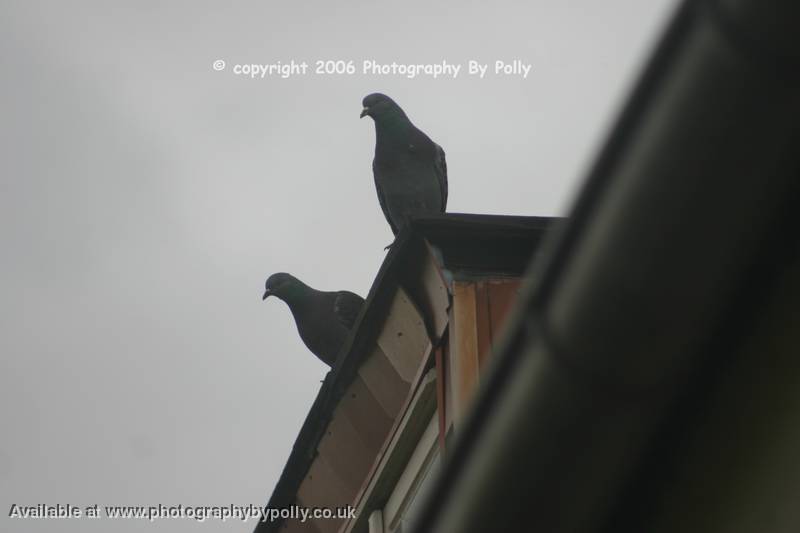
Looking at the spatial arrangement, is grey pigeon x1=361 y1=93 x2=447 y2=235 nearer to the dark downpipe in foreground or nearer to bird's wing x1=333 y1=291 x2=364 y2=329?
bird's wing x1=333 y1=291 x2=364 y2=329

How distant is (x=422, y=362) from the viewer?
485 cm

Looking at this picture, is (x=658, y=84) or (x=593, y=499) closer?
(x=658, y=84)

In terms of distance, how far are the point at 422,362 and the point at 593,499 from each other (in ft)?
10.1

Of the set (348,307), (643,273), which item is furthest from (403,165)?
(643,273)

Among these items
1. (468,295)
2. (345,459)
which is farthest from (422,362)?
(345,459)

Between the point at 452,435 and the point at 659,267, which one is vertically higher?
the point at 452,435

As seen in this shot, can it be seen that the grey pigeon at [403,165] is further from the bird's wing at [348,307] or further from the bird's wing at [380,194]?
the bird's wing at [348,307]

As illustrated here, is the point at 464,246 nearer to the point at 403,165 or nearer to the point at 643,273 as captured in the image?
the point at 643,273

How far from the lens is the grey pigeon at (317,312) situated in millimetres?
9533

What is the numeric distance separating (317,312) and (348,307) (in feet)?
2.55

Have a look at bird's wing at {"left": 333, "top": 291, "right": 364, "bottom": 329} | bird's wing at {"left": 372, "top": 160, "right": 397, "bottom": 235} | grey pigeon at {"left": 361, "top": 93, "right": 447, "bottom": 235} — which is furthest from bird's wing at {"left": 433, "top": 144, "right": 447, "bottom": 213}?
bird's wing at {"left": 333, "top": 291, "right": 364, "bottom": 329}

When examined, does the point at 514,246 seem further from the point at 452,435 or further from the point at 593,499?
the point at 593,499

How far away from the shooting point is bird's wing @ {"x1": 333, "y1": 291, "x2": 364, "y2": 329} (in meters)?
9.12

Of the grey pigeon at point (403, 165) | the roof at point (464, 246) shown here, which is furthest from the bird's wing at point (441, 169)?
the roof at point (464, 246)
